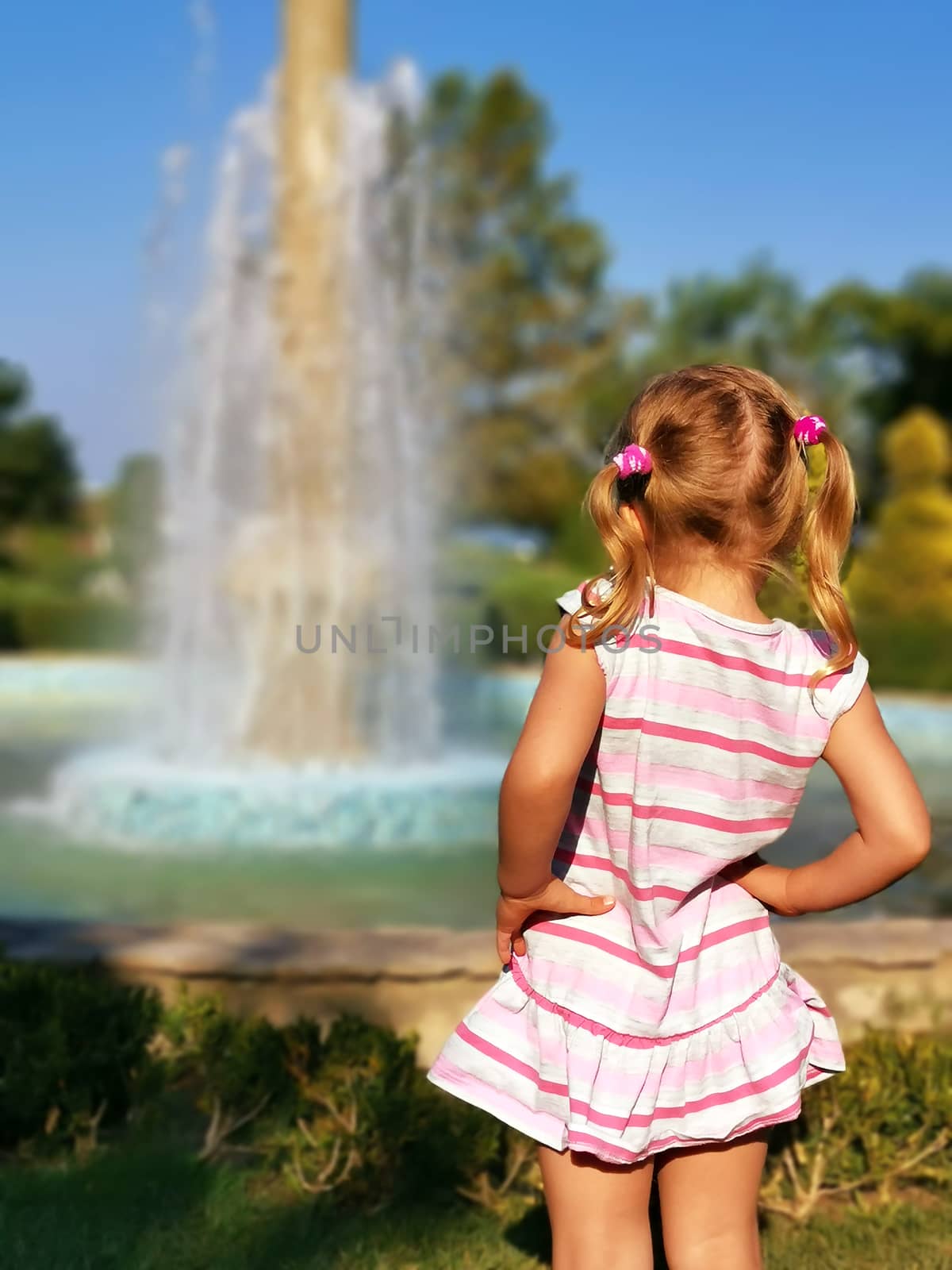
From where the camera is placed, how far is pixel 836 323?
102 feet

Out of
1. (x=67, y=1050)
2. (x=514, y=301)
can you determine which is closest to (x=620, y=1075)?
(x=67, y=1050)

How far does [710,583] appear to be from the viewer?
1496 mm

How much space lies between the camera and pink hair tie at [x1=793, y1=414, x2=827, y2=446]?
1447mm

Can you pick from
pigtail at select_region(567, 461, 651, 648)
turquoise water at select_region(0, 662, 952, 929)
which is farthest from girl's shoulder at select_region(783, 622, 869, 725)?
turquoise water at select_region(0, 662, 952, 929)

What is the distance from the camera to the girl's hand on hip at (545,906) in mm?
1477

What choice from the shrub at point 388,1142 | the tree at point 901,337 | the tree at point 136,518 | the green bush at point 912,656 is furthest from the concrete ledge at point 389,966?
the tree at point 901,337

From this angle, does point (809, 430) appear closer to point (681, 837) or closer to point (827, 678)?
point (827, 678)

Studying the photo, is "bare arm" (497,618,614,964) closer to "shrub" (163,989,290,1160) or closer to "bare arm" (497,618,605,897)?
"bare arm" (497,618,605,897)

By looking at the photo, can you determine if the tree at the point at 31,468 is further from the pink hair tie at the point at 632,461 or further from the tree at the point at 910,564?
the pink hair tie at the point at 632,461

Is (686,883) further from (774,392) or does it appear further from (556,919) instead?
(774,392)

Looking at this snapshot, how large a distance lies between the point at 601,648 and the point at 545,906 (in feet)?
1.06

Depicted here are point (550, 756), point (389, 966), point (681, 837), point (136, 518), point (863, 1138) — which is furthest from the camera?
point (136, 518)

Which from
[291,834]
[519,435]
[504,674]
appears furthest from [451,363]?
[291,834]

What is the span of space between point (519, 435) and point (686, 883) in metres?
26.7
